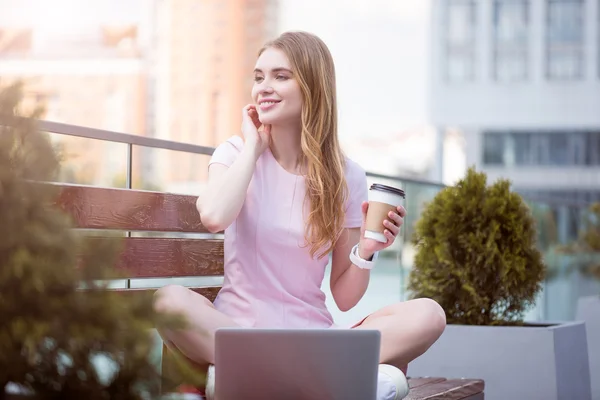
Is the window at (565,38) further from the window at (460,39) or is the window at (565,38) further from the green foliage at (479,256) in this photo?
the green foliage at (479,256)

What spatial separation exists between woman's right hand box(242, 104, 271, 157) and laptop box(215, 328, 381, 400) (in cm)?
76

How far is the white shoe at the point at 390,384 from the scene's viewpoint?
7.11ft

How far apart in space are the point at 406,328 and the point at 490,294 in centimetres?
Result: 140

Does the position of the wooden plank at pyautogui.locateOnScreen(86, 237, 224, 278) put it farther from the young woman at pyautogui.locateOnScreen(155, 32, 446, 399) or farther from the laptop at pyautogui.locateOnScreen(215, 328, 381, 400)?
the laptop at pyautogui.locateOnScreen(215, 328, 381, 400)

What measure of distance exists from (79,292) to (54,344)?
0.07 meters

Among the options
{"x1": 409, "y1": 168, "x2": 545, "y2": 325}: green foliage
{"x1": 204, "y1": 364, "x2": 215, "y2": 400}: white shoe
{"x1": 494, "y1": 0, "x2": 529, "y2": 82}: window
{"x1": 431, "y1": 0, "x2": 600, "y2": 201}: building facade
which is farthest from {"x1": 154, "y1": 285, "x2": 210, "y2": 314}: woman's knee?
{"x1": 494, "y1": 0, "x2": 529, "y2": 82}: window

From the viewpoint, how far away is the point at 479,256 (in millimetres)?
3688

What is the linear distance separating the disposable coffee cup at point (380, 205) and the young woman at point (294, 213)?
0.07 metres

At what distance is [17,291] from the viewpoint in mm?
1283

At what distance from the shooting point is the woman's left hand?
7.44 feet

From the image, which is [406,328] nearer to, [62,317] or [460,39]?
[62,317]

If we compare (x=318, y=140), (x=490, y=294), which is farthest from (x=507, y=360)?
(x=318, y=140)

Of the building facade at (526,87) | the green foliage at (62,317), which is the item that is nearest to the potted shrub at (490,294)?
the green foliage at (62,317)

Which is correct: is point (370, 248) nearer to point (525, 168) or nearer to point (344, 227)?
point (344, 227)
